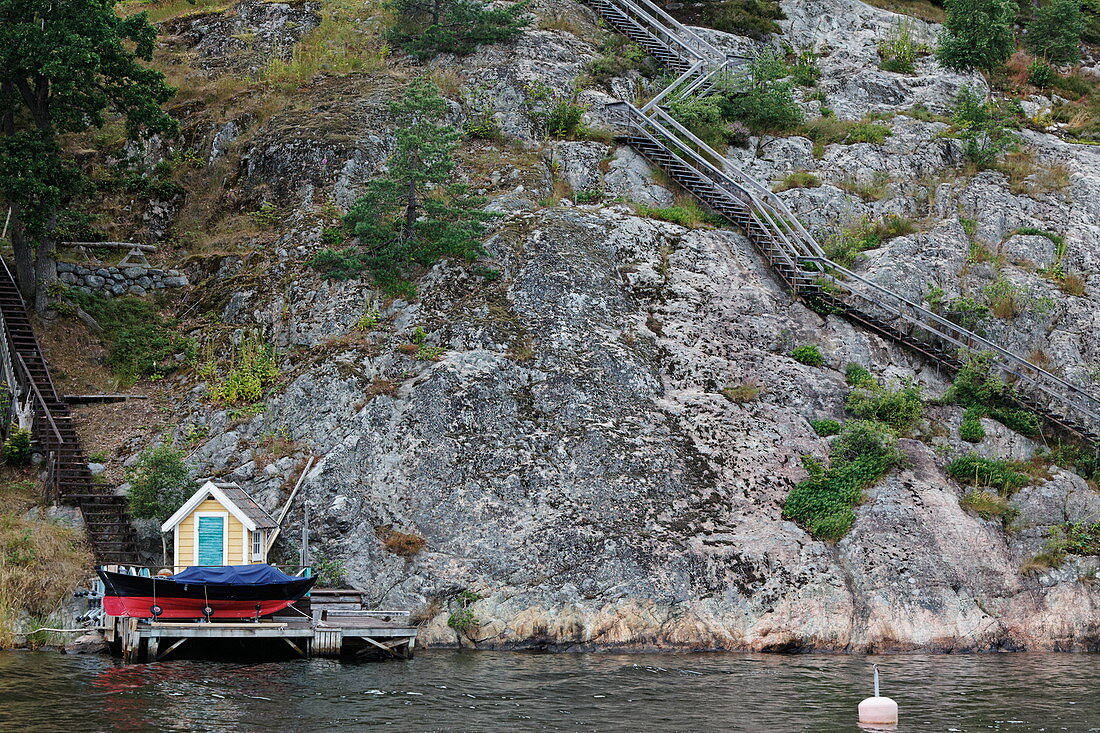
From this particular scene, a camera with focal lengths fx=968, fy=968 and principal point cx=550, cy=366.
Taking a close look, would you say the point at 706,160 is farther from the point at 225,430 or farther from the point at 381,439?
the point at 225,430

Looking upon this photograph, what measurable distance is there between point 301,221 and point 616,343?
13369 millimetres

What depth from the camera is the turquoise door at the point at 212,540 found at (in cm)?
2552

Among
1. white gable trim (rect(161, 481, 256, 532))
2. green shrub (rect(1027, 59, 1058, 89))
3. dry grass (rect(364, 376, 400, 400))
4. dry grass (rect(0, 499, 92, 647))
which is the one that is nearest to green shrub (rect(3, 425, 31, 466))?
dry grass (rect(0, 499, 92, 647))

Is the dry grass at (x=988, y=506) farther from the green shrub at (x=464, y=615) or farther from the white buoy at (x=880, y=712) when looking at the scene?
the green shrub at (x=464, y=615)

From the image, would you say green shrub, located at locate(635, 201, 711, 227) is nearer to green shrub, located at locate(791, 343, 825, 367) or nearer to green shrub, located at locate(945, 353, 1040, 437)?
green shrub, located at locate(791, 343, 825, 367)

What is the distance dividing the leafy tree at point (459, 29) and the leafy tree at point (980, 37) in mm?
21089

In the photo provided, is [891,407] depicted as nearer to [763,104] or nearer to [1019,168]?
[1019,168]

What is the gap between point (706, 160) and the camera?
135 feet

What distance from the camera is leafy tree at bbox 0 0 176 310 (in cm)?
3284

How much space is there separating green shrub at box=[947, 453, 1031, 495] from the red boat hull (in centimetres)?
2008

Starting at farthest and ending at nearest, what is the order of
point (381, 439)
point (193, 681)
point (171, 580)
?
point (381, 439), point (171, 580), point (193, 681)

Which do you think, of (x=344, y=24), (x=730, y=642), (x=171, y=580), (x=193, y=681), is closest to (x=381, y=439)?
(x=171, y=580)

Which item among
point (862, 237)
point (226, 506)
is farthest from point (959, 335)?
point (226, 506)

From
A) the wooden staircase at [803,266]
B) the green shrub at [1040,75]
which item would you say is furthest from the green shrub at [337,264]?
the green shrub at [1040,75]
